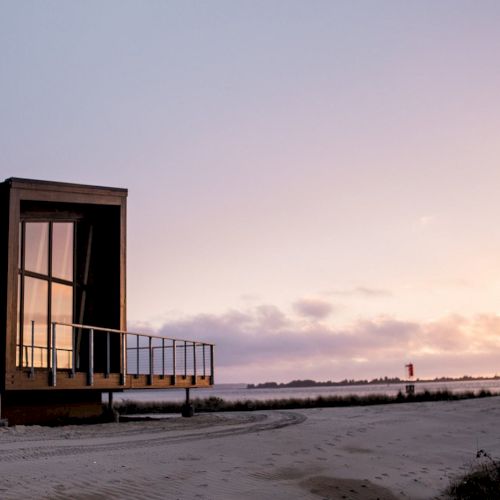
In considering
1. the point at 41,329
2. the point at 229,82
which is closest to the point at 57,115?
the point at 229,82

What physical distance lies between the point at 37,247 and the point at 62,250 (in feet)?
3.28

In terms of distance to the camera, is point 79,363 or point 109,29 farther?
point 79,363

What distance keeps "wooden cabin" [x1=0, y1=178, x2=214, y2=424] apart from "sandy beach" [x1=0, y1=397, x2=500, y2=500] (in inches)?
59.5

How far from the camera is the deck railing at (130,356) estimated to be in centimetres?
1856

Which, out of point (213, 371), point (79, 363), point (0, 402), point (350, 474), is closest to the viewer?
point (350, 474)

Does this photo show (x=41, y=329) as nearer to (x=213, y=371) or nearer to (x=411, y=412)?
(x=213, y=371)

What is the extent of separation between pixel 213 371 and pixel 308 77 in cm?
1012

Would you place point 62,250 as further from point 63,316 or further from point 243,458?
point 243,458

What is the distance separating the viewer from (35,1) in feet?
52.9

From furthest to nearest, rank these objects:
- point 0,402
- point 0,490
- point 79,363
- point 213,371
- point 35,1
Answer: point 213,371 < point 79,363 < point 0,402 < point 35,1 < point 0,490

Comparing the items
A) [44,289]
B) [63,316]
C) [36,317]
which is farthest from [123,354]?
[44,289]

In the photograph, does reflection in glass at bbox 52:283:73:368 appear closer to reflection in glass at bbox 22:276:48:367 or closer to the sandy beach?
reflection in glass at bbox 22:276:48:367

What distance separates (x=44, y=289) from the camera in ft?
64.2

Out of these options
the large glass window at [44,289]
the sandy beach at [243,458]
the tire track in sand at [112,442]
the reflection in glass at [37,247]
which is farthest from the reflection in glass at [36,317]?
the tire track in sand at [112,442]
